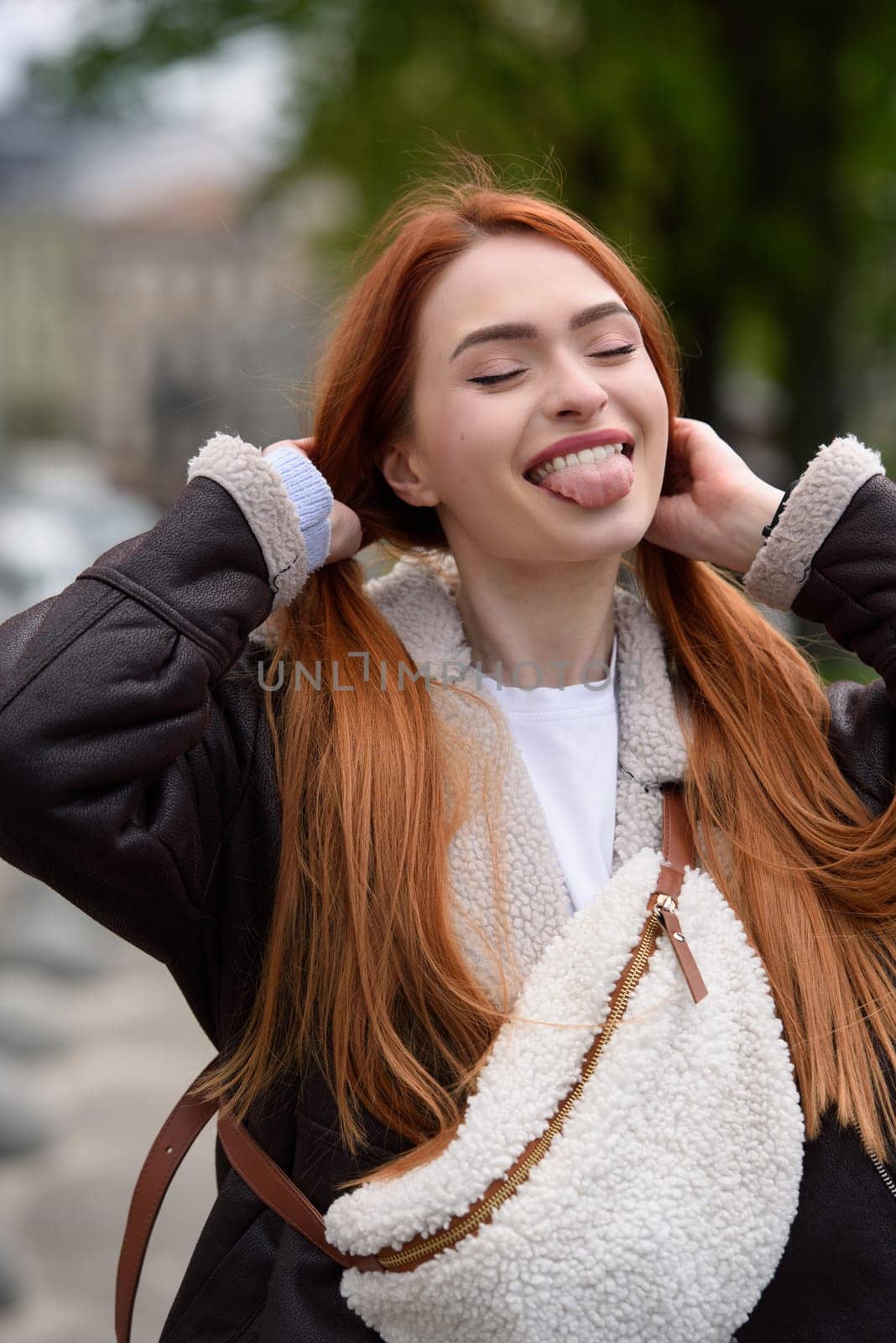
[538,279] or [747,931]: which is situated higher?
[538,279]

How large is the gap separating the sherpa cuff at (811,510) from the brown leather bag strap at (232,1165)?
0.34 meters

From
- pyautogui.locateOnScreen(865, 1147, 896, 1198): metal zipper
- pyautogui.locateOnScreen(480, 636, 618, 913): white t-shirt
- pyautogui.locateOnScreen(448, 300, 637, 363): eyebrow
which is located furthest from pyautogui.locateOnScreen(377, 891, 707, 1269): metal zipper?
pyautogui.locateOnScreen(448, 300, 637, 363): eyebrow

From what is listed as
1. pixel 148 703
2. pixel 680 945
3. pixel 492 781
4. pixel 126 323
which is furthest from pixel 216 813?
pixel 126 323

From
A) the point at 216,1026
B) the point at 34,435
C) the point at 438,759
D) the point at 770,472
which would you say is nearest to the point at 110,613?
the point at 438,759

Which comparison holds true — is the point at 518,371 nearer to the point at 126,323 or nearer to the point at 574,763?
the point at 574,763

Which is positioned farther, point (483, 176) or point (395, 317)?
point (483, 176)

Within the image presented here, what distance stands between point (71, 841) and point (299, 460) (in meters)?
0.61

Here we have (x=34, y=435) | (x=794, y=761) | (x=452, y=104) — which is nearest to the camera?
(x=794, y=761)

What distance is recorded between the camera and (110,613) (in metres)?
1.64

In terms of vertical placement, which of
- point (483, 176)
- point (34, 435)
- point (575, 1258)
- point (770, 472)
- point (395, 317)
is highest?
point (483, 176)

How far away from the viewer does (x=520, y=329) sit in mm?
1876

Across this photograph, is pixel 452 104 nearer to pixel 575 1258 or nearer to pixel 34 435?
pixel 575 1258

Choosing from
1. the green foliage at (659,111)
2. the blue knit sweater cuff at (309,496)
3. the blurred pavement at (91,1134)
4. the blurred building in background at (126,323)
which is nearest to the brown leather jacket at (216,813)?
the blue knit sweater cuff at (309,496)

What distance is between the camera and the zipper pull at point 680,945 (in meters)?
1.69
